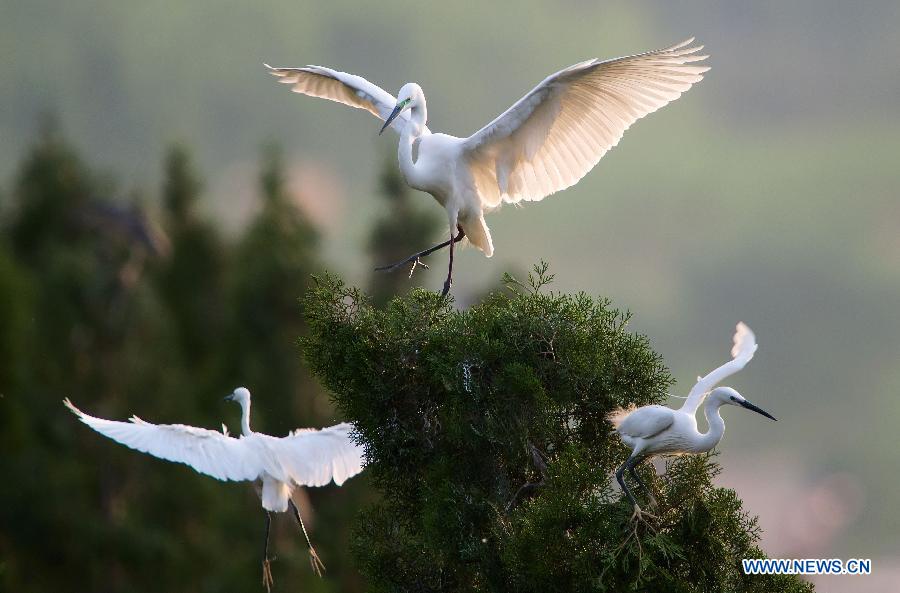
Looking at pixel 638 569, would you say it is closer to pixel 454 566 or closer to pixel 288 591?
pixel 454 566

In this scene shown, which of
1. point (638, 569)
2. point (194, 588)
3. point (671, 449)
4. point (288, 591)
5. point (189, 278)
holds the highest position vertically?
point (189, 278)

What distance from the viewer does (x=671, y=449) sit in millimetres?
6027

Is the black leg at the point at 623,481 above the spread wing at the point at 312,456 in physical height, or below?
below

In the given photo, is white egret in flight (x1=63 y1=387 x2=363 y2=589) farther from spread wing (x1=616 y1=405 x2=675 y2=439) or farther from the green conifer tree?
the green conifer tree

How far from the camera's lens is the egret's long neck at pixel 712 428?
19.8ft

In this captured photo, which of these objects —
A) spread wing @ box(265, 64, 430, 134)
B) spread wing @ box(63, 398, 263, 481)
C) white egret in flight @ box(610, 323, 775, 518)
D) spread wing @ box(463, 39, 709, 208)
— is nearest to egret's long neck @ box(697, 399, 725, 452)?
white egret in flight @ box(610, 323, 775, 518)

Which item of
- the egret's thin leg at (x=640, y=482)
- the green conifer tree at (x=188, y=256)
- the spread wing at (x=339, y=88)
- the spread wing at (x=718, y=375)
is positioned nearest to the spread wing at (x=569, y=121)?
the spread wing at (x=339, y=88)

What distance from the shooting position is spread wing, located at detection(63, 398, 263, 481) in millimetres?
7398

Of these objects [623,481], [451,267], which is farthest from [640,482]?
[451,267]

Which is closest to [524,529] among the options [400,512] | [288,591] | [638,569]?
[638,569]

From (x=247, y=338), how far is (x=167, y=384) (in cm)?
197

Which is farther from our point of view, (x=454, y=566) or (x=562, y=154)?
(x=562, y=154)

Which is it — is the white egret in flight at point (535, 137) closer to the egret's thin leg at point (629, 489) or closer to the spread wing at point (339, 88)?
the spread wing at point (339, 88)

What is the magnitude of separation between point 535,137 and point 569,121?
0.25 m
